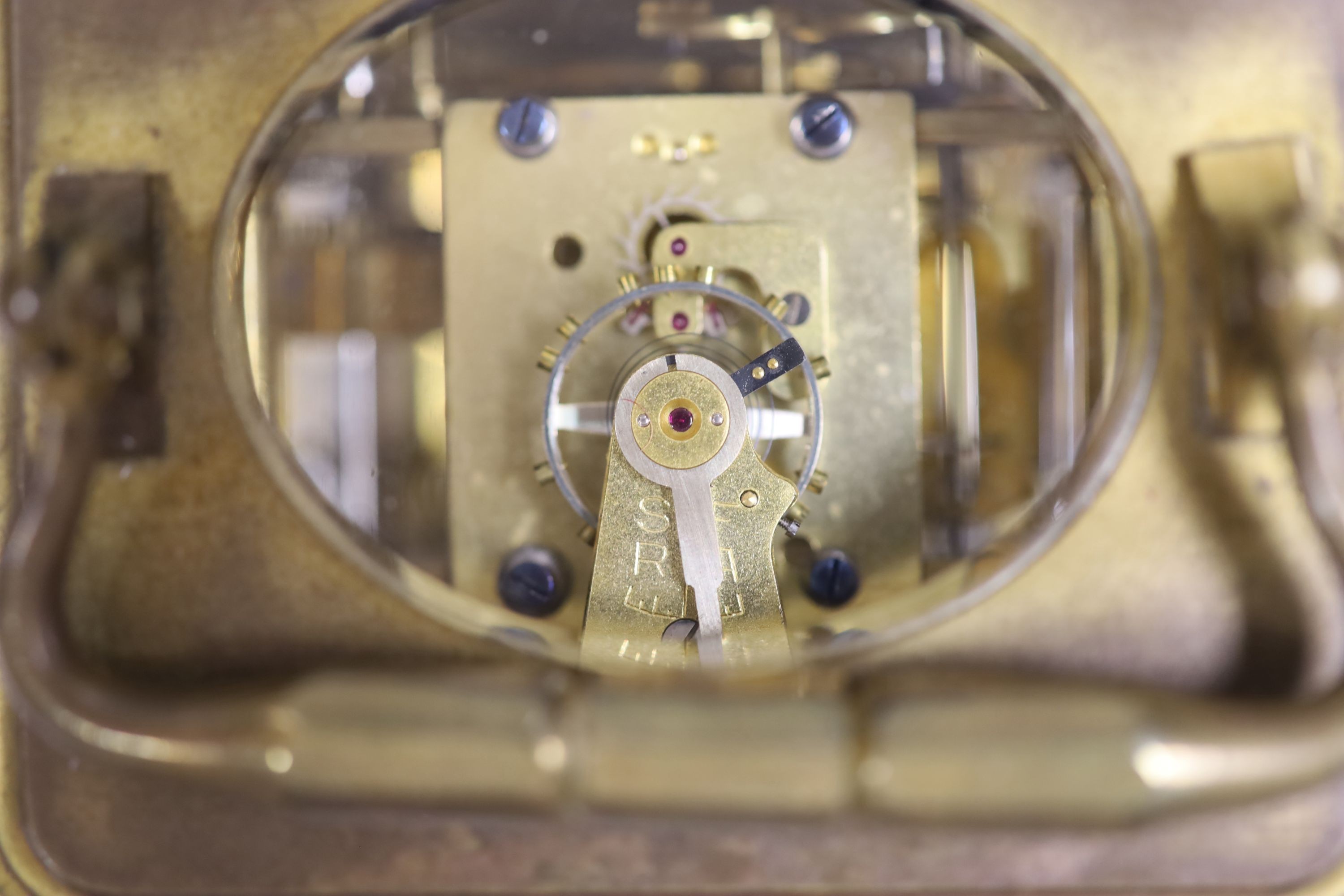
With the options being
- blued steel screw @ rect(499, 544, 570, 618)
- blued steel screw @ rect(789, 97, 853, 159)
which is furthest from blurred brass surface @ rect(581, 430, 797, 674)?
blued steel screw @ rect(789, 97, 853, 159)

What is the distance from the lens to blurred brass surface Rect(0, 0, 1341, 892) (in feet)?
1.67

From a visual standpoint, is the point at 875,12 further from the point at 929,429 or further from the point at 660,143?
the point at 929,429

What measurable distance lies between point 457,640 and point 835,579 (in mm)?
223

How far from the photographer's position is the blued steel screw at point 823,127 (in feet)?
1.96

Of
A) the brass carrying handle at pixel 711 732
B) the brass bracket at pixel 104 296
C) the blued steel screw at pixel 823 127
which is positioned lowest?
the brass carrying handle at pixel 711 732

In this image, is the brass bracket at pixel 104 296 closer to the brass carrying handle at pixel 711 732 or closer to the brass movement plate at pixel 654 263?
the brass carrying handle at pixel 711 732

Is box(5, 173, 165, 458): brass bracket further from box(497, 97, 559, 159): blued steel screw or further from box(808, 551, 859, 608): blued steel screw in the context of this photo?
box(808, 551, 859, 608): blued steel screw

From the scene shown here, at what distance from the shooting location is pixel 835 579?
0.62 metres

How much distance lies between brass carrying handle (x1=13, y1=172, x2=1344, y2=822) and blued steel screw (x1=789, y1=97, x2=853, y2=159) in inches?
9.2

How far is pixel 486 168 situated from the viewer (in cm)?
61

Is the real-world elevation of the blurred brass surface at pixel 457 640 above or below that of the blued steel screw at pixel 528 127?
below

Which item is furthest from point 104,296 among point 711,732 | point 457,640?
point 711,732

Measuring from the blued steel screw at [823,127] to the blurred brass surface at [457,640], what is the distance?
0.11 m

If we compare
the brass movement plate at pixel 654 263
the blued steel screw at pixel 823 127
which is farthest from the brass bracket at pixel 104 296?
the blued steel screw at pixel 823 127
